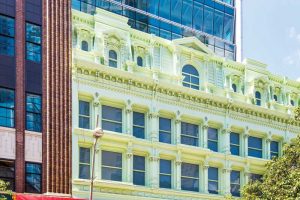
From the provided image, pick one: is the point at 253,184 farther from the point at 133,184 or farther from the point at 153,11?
the point at 153,11

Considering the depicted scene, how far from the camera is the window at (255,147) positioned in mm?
47719

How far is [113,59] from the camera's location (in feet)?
135

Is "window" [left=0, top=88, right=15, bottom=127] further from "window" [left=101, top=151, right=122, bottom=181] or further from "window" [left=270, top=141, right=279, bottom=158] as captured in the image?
"window" [left=270, top=141, right=279, bottom=158]

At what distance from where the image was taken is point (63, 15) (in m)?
38.2

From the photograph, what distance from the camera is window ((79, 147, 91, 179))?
38.0m

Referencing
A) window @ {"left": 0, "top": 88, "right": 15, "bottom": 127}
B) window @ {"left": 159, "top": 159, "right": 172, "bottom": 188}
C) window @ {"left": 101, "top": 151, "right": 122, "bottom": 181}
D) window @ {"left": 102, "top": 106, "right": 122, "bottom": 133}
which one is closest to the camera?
window @ {"left": 0, "top": 88, "right": 15, "bottom": 127}

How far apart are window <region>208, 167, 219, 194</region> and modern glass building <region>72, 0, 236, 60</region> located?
11.6 m

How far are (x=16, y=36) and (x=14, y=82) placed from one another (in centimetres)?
259

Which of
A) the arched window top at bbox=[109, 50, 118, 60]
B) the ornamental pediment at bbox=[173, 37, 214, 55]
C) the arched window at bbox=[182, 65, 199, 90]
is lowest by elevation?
the arched window at bbox=[182, 65, 199, 90]

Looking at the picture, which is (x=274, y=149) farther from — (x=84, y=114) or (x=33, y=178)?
(x=33, y=178)

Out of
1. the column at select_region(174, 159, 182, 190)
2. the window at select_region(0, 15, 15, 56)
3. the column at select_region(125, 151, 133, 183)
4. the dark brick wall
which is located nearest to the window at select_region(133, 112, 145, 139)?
the column at select_region(125, 151, 133, 183)

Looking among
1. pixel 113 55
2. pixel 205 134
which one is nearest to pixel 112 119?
pixel 113 55

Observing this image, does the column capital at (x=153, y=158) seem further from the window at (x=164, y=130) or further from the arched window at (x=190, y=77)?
the arched window at (x=190, y=77)

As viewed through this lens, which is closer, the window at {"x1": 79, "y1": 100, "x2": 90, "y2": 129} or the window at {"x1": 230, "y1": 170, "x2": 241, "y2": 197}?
the window at {"x1": 79, "y1": 100, "x2": 90, "y2": 129}
